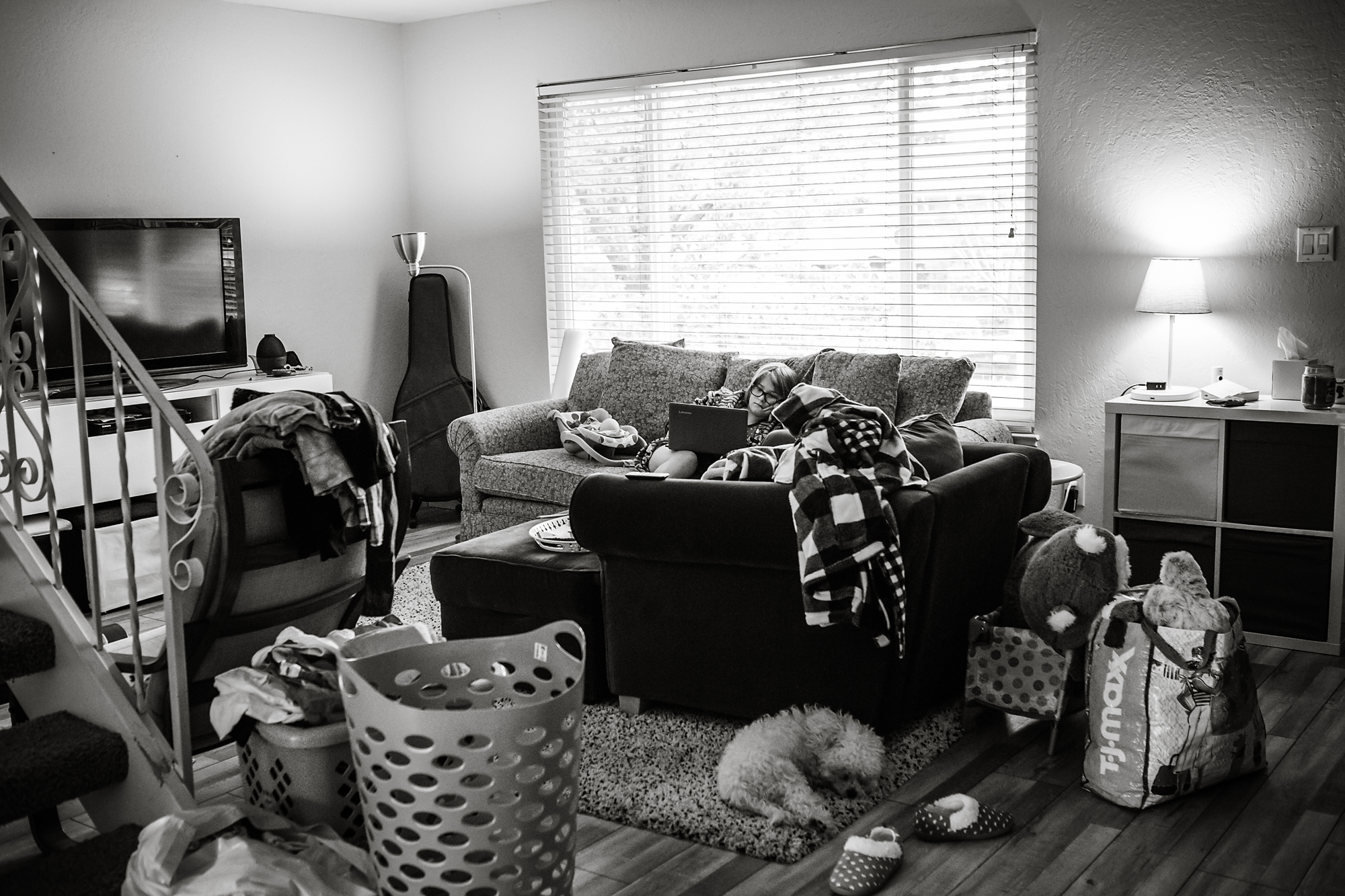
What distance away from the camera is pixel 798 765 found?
272 centimetres

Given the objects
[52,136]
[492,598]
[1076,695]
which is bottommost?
[1076,695]

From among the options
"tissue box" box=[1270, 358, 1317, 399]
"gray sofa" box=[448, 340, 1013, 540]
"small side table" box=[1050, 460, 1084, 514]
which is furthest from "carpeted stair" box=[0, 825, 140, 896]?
"tissue box" box=[1270, 358, 1317, 399]

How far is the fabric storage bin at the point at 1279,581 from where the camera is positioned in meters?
3.77

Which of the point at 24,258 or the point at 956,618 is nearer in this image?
the point at 24,258

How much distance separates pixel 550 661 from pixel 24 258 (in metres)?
1.26

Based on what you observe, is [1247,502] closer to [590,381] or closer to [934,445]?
[934,445]

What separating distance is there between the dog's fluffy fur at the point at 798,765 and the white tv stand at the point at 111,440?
2.19 meters

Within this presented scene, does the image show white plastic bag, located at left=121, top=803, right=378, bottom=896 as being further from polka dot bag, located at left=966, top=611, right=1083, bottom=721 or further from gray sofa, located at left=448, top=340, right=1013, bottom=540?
gray sofa, located at left=448, top=340, right=1013, bottom=540

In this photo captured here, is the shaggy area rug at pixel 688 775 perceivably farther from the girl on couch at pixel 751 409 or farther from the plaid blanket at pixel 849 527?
the girl on couch at pixel 751 409

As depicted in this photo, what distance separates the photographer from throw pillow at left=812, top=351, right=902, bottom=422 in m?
4.48

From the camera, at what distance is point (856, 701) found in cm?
292

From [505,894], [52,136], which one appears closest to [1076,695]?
[505,894]

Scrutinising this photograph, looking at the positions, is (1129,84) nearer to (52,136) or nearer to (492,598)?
(492,598)

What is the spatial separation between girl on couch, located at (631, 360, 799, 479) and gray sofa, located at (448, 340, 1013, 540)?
13 centimetres
